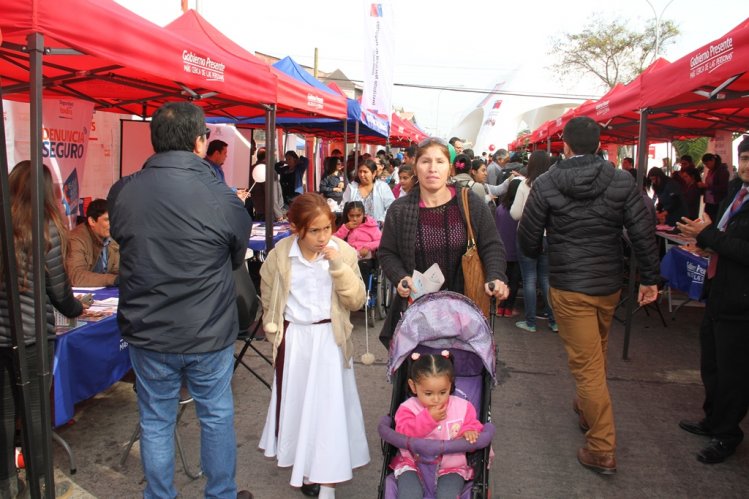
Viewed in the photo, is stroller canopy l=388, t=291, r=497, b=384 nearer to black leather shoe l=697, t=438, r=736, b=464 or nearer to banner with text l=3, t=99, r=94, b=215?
black leather shoe l=697, t=438, r=736, b=464

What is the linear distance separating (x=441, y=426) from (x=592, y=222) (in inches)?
67.9

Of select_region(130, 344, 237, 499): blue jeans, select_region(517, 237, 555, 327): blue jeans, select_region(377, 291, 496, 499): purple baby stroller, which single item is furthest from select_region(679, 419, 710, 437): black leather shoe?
select_region(130, 344, 237, 499): blue jeans

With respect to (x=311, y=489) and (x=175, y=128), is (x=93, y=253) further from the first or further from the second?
(x=311, y=489)

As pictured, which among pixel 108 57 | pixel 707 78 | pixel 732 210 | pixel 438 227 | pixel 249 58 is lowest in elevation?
pixel 438 227

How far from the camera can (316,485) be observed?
3.48 meters

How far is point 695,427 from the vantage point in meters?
4.39

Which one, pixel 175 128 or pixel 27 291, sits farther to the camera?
pixel 27 291

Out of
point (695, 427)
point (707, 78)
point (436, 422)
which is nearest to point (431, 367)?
point (436, 422)

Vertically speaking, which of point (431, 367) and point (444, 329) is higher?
point (444, 329)

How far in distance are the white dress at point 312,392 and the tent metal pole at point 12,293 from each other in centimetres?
125

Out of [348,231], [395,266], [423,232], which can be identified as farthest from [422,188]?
[348,231]

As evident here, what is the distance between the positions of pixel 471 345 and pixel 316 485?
1.30 meters

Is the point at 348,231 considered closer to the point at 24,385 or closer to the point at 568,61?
the point at 24,385

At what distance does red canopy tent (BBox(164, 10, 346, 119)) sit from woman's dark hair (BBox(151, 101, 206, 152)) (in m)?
2.19
